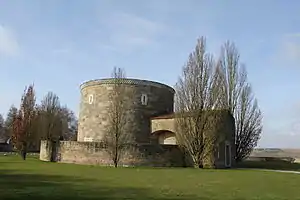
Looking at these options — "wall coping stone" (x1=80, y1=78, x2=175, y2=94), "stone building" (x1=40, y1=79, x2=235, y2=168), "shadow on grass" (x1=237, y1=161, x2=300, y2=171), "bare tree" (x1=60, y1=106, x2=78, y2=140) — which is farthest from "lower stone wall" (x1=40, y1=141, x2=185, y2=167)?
"bare tree" (x1=60, y1=106, x2=78, y2=140)

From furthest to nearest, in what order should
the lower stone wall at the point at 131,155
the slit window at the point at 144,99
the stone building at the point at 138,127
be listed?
the slit window at the point at 144,99 → the stone building at the point at 138,127 → the lower stone wall at the point at 131,155

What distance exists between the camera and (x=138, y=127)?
43094 mm

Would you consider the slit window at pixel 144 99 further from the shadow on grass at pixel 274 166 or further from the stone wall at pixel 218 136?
the shadow on grass at pixel 274 166

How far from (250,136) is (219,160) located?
→ 828 centimetres

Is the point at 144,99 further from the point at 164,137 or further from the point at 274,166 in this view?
the point at 274,166

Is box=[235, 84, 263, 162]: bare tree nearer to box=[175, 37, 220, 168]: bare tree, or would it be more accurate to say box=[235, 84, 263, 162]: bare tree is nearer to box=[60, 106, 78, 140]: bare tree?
box=[175, 37, 220, 168]: bare tree

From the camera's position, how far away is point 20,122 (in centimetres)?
4559

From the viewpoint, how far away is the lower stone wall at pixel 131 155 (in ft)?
110

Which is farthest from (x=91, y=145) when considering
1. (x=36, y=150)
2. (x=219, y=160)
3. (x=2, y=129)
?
(x=2, y=129)

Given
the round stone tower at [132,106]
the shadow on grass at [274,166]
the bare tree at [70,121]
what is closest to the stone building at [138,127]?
the round stone tower at [132,106]

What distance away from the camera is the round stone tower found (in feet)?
142

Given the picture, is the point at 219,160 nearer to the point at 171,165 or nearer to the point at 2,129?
the point at 171,165

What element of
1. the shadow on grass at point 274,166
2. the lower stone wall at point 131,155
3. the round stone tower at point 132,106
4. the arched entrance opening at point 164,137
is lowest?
the shadow on grass at point 274,166

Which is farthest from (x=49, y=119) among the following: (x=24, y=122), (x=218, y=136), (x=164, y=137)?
(x=218, y=136)
